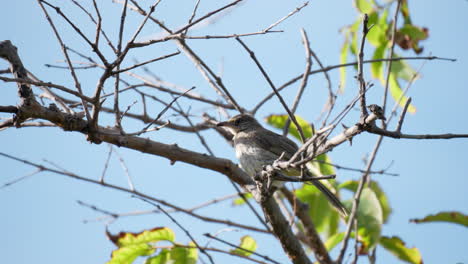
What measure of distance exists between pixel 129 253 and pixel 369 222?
238cm

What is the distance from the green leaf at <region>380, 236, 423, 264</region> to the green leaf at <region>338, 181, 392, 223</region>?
0.44 m

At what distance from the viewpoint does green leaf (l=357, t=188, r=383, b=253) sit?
5.84 m

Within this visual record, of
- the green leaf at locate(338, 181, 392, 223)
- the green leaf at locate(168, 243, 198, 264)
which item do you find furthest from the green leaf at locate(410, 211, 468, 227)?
the green leaf at locate(168, 243, 198, 264)

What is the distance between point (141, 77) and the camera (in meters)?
7.36

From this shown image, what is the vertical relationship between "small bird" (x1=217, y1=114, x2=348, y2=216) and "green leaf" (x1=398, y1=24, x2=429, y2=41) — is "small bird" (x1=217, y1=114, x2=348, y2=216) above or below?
below

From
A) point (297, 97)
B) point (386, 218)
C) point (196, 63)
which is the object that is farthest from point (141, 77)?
point (386, 218)

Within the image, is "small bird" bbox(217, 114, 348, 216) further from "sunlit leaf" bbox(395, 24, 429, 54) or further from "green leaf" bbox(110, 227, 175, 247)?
"sunlit leaf" bbox(395, 24, 429, 54)

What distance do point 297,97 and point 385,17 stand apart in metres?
1.33

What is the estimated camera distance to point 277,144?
717 cm

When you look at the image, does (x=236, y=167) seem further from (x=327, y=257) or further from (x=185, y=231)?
(x=327, y=257)

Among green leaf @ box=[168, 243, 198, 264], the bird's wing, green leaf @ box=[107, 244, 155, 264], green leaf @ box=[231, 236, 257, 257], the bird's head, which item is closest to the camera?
green leaf @ box=[107, 244, 155, 264]

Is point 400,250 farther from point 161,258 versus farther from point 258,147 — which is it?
point 161,258

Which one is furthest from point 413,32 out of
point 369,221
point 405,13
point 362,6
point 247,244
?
point 247,244

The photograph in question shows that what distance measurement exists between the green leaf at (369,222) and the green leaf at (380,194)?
450mm
